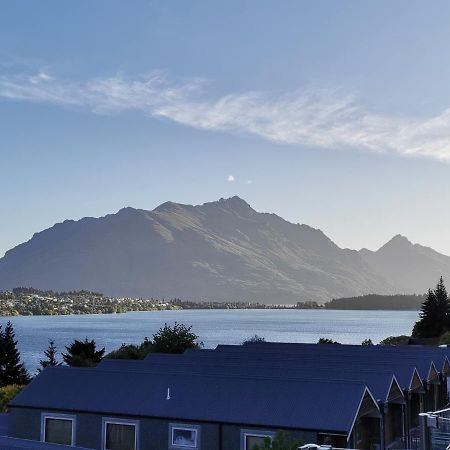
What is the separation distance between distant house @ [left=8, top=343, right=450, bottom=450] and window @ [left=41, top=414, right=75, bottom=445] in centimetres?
5

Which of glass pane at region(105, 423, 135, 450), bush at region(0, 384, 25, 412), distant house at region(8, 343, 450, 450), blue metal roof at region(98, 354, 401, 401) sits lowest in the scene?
bush at region(0, 384, 25, 412)

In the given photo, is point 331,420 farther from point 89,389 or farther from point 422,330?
Result: point 422,330

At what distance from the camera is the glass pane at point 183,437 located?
103ft

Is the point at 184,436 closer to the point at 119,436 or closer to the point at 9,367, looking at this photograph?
the point at 119,436

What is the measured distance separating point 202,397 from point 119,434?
14.8 ft

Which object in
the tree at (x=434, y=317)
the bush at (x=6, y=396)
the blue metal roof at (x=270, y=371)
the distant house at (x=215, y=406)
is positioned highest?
the tree at (x=434, y=317)

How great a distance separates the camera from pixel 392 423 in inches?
1462

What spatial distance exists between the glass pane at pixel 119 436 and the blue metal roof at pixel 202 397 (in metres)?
0.76

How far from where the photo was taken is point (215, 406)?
104 feet

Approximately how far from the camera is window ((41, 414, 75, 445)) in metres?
34.0

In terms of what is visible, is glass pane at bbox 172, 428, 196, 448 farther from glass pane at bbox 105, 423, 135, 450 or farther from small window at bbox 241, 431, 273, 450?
small window at bbox 241, 431, 273, 450

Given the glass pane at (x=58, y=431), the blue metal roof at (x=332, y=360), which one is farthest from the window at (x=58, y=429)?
the blue metal roof at (x=332, y=360)

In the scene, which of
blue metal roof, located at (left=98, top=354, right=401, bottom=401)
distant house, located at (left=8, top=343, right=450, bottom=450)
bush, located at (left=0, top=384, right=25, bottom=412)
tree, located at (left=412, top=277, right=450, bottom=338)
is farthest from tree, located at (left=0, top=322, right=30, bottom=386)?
tree, located at (left=412, top=277, right=450, bottom=338)

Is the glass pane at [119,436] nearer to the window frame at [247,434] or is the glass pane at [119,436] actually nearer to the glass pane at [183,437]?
the glass pane at [183,437]
